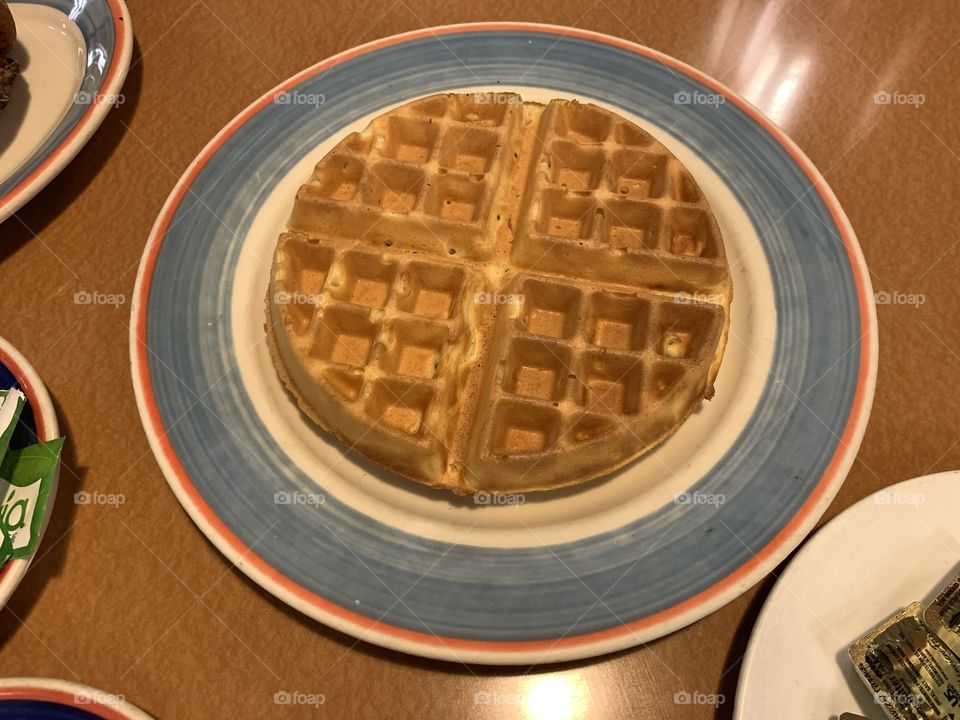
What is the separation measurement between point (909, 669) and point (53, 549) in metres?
2.04

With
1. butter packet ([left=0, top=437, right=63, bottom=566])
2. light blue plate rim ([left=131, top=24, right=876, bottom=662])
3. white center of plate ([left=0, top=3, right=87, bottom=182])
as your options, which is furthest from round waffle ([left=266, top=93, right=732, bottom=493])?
white center of plate ([left=0, top=3, right=87, bottom=182])

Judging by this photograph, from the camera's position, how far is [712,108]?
2.18 meters

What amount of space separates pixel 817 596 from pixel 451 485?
35.0 inches

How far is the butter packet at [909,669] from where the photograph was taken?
1.26m

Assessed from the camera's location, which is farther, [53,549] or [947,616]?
[53,549]

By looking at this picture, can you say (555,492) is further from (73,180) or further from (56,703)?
(73,180)

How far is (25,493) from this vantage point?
154cm

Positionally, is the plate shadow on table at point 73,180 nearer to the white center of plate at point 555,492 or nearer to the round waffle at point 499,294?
the white center of plate at point 555,492

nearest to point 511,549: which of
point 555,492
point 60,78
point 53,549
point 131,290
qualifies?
point 555,492

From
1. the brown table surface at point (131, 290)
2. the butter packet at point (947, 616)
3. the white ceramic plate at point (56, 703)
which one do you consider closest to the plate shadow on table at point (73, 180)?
the brown table surface at point (131, 290)

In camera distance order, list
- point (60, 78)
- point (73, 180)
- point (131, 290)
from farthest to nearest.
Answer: point (60, 78) < point (73, 180) < point (131, 290)

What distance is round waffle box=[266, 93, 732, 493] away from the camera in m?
1.60

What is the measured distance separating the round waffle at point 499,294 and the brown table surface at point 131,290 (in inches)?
19.3

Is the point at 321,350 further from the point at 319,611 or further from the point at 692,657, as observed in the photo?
the point at 692,657
